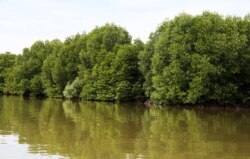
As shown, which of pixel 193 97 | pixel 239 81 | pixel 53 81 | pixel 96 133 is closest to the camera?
pixel 96 133

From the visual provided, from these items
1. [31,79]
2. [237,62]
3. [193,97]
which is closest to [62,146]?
[193,97]

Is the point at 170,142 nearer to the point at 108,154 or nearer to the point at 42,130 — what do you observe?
the point at 108,154

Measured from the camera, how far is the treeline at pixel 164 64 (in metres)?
56.6

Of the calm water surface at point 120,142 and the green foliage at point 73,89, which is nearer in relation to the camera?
the calm water surface at point 120,142

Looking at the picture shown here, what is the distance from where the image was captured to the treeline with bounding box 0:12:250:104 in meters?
56.6

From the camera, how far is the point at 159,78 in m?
60.4

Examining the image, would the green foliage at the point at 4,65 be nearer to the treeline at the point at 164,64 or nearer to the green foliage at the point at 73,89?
the treeline at the point at 164,64

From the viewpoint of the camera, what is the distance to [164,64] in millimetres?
60812

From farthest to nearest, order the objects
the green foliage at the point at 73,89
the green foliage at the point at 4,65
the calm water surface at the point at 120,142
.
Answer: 1. the green foliage at the point at 4,65
2. the green foliage at the point at 73,89
3. the calm water surface at the point at 120,142

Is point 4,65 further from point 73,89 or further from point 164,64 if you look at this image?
point 164,64

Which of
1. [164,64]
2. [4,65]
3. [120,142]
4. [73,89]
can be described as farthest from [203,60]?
[4,65]

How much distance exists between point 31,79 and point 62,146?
83275mm

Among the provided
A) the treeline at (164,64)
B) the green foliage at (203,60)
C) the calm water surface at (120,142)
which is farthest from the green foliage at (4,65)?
the calm water surface at (120,142)

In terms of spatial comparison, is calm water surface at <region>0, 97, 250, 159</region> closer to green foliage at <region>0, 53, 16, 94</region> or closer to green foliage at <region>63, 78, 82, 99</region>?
green foliage at <region>63, 78, 82, 99</region>
